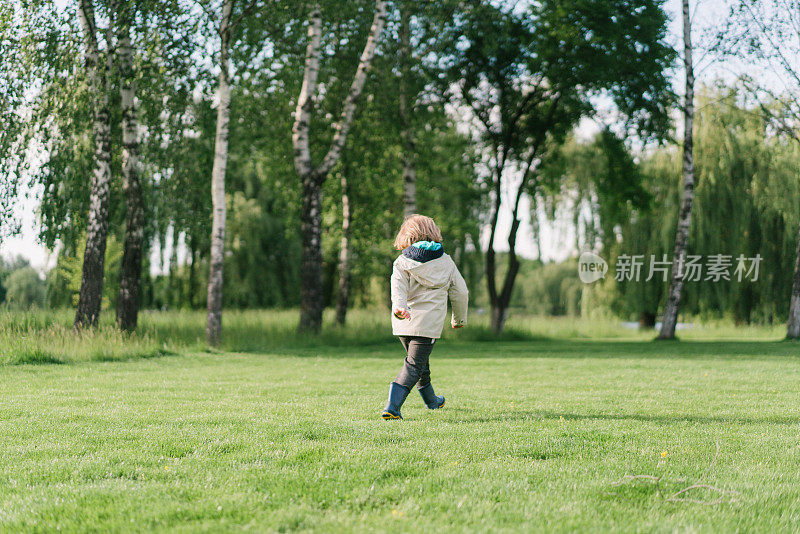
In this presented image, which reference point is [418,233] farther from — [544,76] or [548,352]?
[544,76]

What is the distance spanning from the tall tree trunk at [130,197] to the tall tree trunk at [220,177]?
5.75ft

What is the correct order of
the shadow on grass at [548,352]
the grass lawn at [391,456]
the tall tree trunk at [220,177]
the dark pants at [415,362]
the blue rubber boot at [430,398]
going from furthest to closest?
the tall tree trunk at [220,177], the shadow on grass at [548,352], the blue rubber boot at [430,398], the dark pants at [415,362], the grass lawn at [391,456]

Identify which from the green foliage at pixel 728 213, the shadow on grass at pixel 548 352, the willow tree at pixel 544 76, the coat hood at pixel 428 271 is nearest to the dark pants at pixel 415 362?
the coat hood at pixel 428 271

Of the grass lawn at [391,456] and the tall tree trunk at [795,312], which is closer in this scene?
the grass lawn at [391,456]

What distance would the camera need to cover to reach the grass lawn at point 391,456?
317 cm

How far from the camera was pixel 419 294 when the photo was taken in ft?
20.1

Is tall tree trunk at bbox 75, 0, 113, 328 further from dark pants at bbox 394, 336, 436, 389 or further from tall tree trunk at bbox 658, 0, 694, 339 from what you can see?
tall tree trunk at bbox 658, 0, 694, 339

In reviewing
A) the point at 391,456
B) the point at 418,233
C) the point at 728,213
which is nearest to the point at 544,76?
the point at 728,213

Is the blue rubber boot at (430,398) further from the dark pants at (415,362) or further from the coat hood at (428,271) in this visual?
the coat hood at (428,271)

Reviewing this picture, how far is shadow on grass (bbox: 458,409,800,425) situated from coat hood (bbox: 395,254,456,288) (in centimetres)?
127

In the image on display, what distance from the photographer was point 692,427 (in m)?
5.50

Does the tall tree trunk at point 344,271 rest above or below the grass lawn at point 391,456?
above

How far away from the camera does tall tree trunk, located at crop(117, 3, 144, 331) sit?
14.5 meters

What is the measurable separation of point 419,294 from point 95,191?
10.3m
